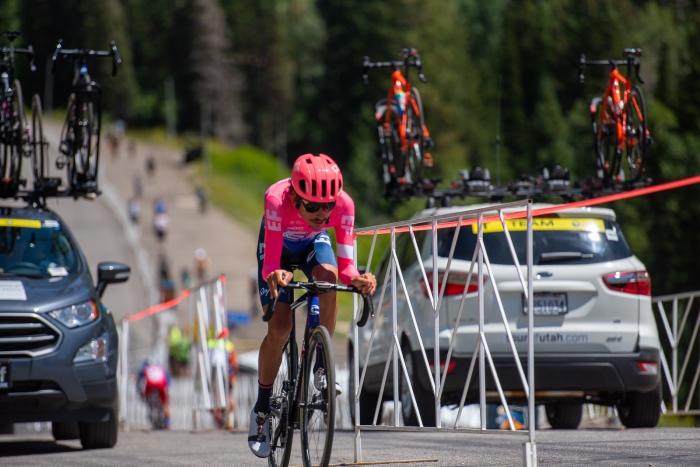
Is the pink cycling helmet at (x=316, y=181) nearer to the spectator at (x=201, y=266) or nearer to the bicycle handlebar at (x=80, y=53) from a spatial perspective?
the bicycle handlebar at (x=80, y=53)

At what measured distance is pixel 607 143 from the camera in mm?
13602

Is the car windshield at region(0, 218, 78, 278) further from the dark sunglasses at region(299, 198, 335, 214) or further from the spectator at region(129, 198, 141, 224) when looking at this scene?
the spectator at region(129, 198, 141, 224)

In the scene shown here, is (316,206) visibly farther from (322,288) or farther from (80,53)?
(80,53)

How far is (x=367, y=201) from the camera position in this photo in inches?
3728

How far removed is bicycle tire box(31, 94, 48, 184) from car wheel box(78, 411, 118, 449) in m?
3.46

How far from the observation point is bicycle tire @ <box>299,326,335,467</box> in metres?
6.13

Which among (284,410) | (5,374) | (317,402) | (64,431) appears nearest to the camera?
(317,402)

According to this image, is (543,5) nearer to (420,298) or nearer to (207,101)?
(207,101)

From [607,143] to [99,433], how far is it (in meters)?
6.71

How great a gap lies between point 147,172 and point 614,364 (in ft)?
223

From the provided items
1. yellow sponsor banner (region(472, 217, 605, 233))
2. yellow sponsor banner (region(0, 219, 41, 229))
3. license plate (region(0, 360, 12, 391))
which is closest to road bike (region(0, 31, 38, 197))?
yellow sponsor banner (region(0, 219, 41, 229))

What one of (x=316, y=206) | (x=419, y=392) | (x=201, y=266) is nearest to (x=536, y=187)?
(x=419, y=392)

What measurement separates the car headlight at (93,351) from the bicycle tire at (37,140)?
3347 millimetres

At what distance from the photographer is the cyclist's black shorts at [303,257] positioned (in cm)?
697
